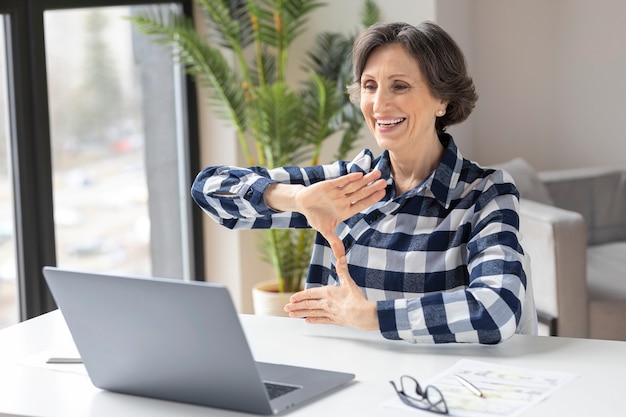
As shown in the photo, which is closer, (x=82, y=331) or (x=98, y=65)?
(x=82, y=331)

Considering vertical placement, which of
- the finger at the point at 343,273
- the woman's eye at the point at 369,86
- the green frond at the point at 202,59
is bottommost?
the finger at the point at 343,273

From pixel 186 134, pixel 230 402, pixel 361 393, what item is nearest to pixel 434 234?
pixel 361 393

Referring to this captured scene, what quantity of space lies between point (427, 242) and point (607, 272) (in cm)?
211

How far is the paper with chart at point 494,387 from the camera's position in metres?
1.46

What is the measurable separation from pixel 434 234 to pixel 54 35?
220cm

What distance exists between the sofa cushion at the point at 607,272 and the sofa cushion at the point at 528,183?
34 cm

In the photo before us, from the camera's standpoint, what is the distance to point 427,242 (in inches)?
83.1

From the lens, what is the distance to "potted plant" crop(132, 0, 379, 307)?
397 cm

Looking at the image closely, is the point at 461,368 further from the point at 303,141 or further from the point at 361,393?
the point at 303,141

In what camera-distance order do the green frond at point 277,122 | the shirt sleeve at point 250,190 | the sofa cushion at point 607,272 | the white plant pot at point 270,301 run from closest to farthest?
the shirt sleeve at point 250,190 → the sofa cushion at point 607,272 → the green frond at point 277,122 → the white plant pot at point 270,301

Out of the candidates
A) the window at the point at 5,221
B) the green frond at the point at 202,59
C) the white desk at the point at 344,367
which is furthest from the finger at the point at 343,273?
the green frond at the point at 202,59

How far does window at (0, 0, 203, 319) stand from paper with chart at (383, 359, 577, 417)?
238 cm

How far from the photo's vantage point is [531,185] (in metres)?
4.27

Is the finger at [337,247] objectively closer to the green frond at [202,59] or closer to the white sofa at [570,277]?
the white sofa at [570,277]
